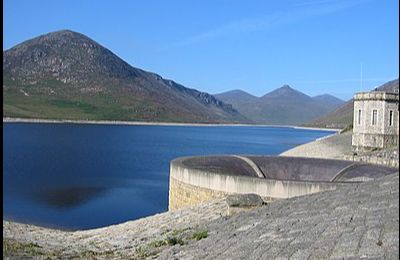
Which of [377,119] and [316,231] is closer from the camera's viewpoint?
[316,231]

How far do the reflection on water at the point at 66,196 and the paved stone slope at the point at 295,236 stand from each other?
2129 cm

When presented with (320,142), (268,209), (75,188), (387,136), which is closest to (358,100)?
(387,136)

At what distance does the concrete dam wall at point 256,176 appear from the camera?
16.3 metres

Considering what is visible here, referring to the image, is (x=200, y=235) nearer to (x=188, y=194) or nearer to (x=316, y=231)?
(x=316, y=231)

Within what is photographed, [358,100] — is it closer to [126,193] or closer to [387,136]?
[387,136]

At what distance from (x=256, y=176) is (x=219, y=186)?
15.6 ft

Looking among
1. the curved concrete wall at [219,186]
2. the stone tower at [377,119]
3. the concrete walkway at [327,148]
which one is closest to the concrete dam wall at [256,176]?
the curved concrete wall at [219,186]

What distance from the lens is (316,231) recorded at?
718 cm

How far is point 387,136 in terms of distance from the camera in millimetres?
42094

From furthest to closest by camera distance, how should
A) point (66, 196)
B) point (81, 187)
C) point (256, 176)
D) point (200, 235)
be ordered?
point (81, 187), point (66, 196), point (256, 176), point (200, 235)

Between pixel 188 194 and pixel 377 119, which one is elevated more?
pixel 377 119

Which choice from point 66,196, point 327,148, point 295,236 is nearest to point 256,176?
point 295,236

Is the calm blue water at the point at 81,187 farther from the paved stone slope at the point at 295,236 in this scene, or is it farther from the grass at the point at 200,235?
the grass at the point at 200,235

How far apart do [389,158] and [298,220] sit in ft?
73.5
